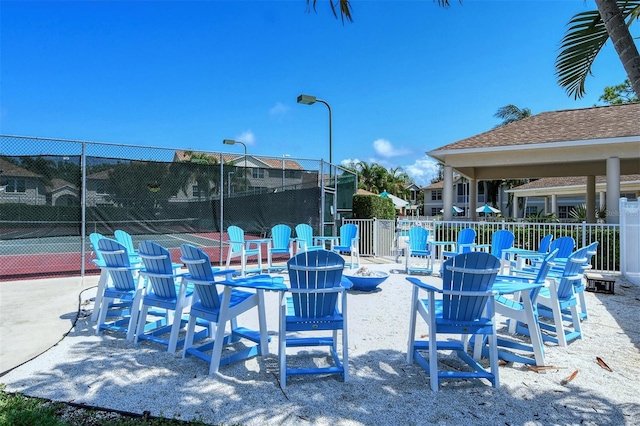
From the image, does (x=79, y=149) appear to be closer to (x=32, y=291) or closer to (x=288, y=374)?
(x=32, y=291)

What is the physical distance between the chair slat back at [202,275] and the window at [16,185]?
17.9 ft

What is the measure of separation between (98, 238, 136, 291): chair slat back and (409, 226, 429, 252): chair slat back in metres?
6.18

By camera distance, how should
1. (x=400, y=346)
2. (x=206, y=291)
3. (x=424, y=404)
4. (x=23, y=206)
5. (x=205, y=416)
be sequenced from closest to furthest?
(x=205, y=416), (x=424, y=404), (x=206, y=291), (x=400, y=346), (x=23, y=206)

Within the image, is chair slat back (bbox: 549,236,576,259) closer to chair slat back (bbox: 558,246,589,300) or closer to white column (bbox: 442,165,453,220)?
chair slat back (bbox: 558,246,589,300)

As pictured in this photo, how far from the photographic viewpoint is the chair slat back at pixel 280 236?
8.33 m

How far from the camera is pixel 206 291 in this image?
11.2ft

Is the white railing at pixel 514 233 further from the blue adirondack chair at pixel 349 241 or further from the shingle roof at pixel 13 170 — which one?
the shingle roof at pixel 13 170

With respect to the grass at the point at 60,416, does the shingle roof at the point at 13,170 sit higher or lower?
higher

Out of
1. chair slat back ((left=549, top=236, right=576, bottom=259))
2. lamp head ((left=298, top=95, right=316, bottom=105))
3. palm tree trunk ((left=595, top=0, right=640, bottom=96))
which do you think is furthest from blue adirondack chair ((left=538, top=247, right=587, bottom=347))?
lamp head ((left=298, top=95, right=316, bottom=105))

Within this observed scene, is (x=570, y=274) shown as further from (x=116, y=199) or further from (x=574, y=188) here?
(x=574, y=188)

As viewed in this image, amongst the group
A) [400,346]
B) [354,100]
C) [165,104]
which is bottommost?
[400,346]

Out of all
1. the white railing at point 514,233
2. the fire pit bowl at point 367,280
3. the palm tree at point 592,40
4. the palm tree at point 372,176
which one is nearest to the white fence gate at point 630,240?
the white railing at point 514,233

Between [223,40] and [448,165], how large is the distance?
8.28 m

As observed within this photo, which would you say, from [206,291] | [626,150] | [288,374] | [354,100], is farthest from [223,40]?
[626,150]
